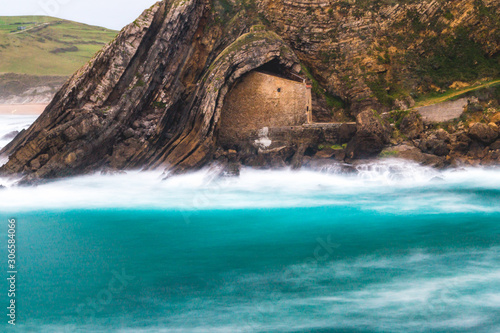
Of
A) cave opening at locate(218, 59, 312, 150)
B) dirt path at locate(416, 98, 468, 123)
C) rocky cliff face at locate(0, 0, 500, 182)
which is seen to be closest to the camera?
rocky cliff face at locate(0, 0, 500, 182)

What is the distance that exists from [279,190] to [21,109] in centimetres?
5697

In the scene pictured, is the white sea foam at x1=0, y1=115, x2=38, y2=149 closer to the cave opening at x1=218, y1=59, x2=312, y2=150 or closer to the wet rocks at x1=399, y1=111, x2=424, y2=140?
the cave opening at x1=218, y1=59, x2=312, y2=150

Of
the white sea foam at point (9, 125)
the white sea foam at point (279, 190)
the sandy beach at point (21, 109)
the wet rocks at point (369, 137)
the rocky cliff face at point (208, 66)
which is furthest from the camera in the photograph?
the sandy beach at point (21, 109)

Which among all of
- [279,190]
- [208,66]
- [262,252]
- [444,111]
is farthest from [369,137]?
[262,252]

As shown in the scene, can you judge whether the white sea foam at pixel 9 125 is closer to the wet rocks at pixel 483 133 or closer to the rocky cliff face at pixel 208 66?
the rocky cliff face at pixel 208 66

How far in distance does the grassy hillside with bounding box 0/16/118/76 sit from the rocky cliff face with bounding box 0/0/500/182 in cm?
5756

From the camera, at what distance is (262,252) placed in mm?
18641

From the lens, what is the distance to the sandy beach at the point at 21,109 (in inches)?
2785

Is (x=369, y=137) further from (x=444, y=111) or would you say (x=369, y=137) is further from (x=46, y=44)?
(x=46, y=44)

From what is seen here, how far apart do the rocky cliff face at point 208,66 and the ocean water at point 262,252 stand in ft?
7.96

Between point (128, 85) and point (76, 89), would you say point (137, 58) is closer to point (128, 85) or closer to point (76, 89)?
point (128, 85)

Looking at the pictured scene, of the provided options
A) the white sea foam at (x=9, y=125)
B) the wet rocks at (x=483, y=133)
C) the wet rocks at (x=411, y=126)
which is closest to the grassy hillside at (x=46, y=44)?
the white sea foam at (x=9, y=125)

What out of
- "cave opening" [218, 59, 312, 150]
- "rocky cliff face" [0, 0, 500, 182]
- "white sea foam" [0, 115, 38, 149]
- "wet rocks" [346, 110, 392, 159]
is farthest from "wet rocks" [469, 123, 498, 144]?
"white sea foam" [0, 115, 38, 149]

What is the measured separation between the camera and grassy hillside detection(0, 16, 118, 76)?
86.9 m
